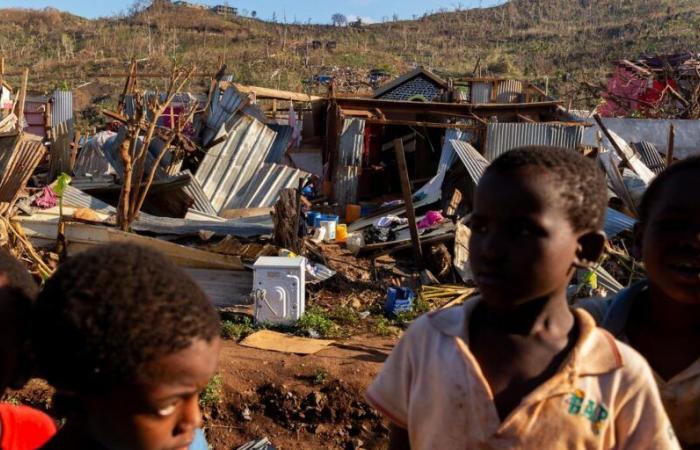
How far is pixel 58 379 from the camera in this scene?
1.23 meters

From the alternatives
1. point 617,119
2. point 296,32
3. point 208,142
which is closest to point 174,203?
point 208,142

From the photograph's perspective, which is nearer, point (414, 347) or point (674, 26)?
point (414, 347)

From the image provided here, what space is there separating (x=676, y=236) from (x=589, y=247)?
13.1 inches

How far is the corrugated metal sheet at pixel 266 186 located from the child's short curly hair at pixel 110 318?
470 inches

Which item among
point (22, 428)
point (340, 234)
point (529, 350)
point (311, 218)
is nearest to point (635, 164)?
point (340, 234)

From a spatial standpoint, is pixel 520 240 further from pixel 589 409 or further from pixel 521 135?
pixel 521 135

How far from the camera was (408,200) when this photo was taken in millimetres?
9094

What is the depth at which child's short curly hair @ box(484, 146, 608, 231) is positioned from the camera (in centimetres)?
155

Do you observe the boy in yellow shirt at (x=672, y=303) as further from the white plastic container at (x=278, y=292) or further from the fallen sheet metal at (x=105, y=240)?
the fallen sheet metal at (x=105, y=240)

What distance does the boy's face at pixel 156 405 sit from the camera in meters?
1.22

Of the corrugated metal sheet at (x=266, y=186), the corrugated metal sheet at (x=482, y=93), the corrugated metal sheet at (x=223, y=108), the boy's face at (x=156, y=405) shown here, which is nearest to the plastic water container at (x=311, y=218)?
the corrugated metal sheet at (x=266, y=186)

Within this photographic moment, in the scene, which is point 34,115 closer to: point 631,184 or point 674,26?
point 631,184

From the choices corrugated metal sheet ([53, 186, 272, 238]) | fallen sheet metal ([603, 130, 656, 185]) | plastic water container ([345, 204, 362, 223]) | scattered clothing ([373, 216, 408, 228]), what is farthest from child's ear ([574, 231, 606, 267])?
plastic water container ([345, 204, 362, 223])

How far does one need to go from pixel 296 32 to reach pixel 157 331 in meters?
43.8
